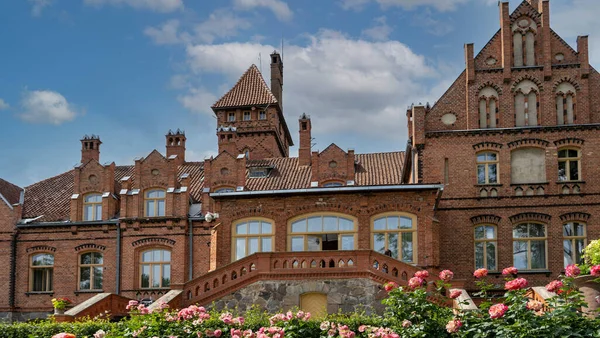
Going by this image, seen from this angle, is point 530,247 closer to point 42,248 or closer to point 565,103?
point 565,103

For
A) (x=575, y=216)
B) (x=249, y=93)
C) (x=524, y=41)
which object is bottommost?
(x=575, y=216)

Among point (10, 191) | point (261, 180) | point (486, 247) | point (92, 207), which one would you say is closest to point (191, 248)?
point (261, 180)

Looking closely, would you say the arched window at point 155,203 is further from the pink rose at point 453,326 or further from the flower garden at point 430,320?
the pink rose at point 453,326

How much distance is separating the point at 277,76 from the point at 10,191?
2168 centimetres

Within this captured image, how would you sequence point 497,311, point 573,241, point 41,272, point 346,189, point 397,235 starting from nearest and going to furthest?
1. point 497,311
2. point 346,189
3. point 397,235
4. point 573,241
5. point 41,272

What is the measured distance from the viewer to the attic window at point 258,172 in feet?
129

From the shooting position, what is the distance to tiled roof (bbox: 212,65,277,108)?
49.6 metres

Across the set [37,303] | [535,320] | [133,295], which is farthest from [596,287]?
[37,303]

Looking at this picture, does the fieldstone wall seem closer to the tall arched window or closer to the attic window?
the tall arched window

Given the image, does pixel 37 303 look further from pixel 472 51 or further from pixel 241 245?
pixel 472 51

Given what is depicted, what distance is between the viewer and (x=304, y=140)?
1630 inches

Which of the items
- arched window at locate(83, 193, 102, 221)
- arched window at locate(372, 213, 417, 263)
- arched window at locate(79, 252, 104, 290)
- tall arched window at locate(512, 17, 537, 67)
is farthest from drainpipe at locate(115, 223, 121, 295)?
tall arched window at locate(512, 17, 537, 67)

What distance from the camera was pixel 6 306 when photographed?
35.9 metres

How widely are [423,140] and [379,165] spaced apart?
7.49 meters
